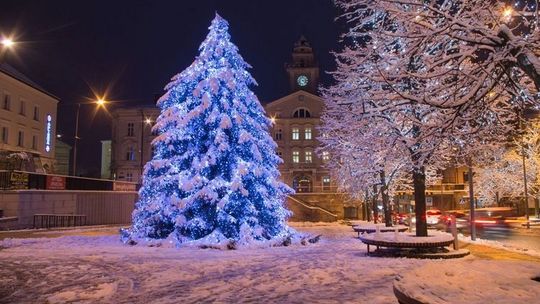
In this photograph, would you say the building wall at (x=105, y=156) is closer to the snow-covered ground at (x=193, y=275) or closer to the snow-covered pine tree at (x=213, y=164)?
the snow-covered pine tree at (x=213, y=164)

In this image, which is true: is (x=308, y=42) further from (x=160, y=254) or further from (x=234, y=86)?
(x=160, y=254)

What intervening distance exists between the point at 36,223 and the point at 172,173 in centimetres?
1394

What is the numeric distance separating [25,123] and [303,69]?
46.0 metres

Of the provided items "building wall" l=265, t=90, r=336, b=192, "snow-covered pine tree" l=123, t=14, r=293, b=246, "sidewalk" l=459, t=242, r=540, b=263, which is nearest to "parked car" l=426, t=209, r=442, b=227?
"sidewalk" l=459, t=242, r=540, b=263

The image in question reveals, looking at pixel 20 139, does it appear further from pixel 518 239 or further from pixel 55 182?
pixel 518 239

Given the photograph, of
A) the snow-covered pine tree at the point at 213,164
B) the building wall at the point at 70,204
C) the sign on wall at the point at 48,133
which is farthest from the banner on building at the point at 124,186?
the snow-covered pine tree at the point at 213,164

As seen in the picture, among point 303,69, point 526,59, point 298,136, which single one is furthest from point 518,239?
point 303,69

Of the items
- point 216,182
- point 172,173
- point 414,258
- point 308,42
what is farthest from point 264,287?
point 308,42

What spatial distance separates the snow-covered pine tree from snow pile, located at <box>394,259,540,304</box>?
12.5 meters

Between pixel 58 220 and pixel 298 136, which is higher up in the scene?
pixel 298 136

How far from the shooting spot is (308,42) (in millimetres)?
85312

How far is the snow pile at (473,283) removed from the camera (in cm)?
666

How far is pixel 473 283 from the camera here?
7.55 metres

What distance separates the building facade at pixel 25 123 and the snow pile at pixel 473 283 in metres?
38.3
